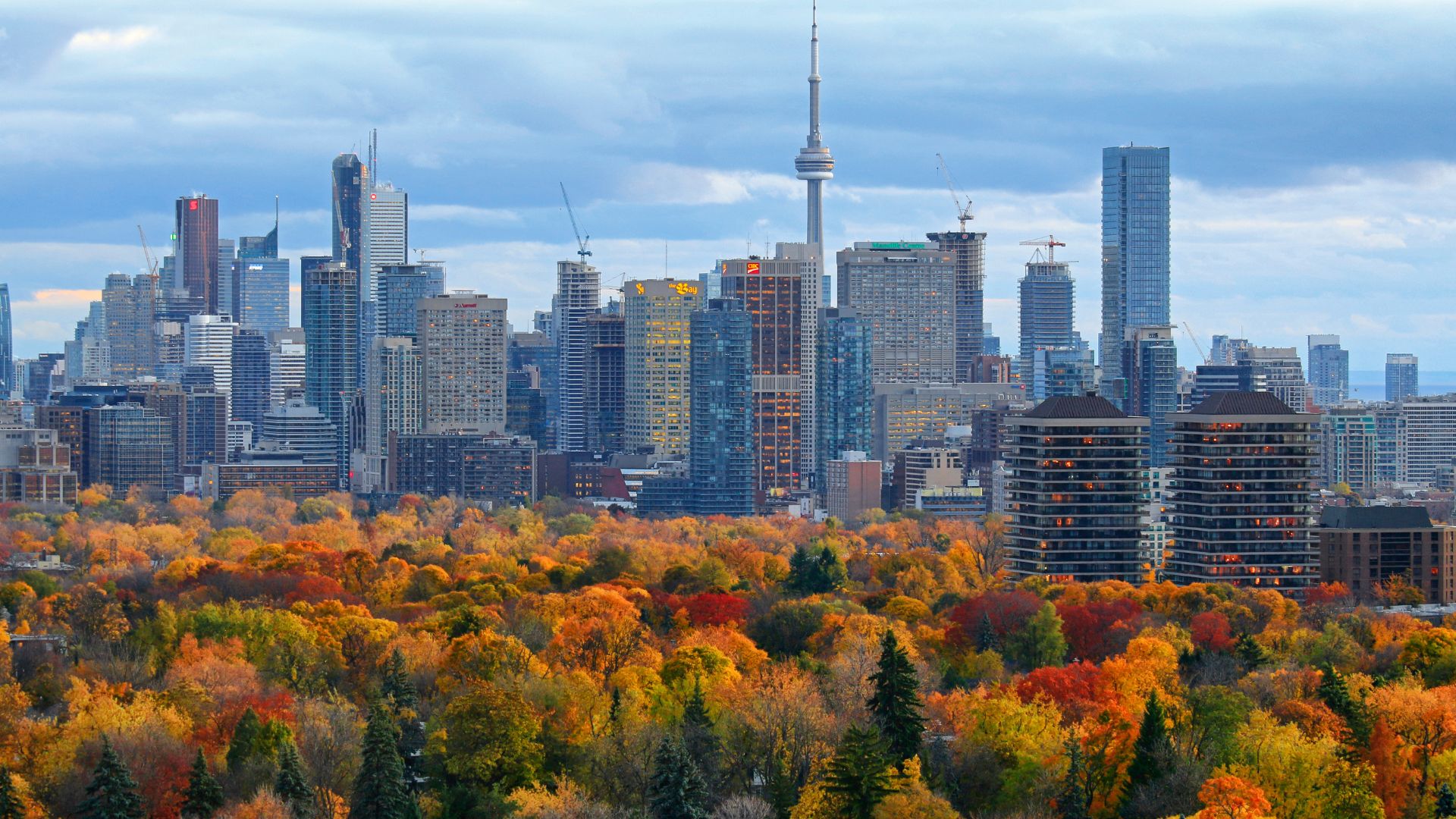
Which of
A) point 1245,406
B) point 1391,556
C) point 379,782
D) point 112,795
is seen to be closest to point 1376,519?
point 1391,556

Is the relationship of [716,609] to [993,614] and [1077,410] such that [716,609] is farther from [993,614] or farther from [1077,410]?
[1077,410]

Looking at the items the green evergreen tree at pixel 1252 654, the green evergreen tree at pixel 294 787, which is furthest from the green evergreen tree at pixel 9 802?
the green evergreen tree at pixel 1252 654

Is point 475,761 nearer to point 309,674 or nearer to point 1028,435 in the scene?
point 309,674

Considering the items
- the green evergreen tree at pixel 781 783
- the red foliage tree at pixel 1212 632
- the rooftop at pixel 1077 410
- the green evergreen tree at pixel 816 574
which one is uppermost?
the rooftop at pixel 1077 410

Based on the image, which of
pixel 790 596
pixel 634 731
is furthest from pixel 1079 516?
pixel 634 731

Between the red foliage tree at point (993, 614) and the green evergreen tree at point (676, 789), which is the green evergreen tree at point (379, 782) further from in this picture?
the red foliage tree at point (993, 614)

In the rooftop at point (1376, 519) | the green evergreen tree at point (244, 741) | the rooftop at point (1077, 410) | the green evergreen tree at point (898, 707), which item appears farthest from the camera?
the rooftop at point (1376, 519)
